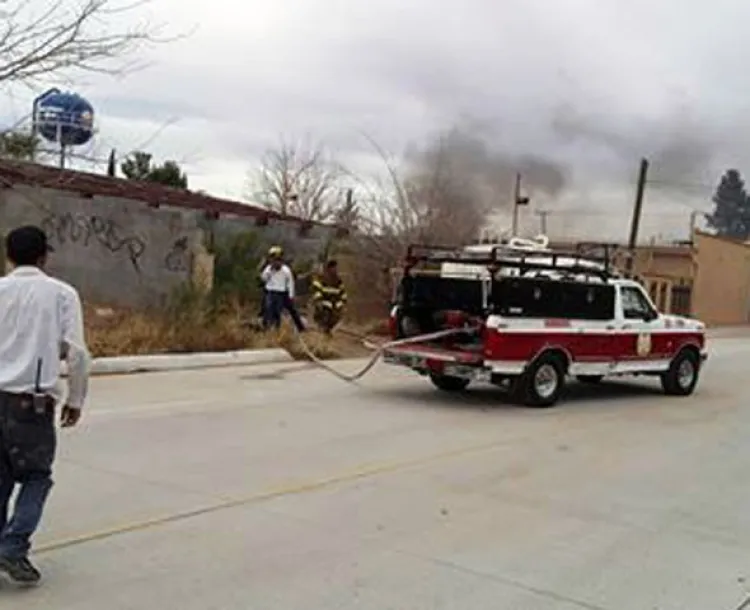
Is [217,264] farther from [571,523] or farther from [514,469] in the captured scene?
[571,523]

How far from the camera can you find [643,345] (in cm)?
1580

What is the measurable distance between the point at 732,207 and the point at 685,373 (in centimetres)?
11280

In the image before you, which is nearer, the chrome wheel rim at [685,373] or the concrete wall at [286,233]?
the chrome wheel rim at [685,373]

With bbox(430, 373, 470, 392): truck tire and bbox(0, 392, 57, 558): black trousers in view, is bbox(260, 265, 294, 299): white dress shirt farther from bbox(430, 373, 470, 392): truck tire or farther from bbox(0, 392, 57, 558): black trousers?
bbox(0, 392, 57, 558): black trousers

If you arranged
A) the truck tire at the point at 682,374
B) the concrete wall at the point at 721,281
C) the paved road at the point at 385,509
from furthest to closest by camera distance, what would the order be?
the concrete wall at the point at 721,281
the truck tire at the point at 682,374
the paved road at the point at 385,509

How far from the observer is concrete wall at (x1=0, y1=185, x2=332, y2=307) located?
2175 centimetres

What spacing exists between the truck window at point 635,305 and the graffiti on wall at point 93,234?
11.3m

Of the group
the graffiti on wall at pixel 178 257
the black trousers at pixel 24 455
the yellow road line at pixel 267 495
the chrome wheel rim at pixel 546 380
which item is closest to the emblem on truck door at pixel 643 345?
the chrome wheel rim at pixel 546 380

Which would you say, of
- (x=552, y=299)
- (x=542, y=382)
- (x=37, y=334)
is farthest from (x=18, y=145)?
(x=37, y=334)

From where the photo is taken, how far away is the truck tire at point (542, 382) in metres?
13.9

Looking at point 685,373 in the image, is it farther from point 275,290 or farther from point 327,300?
point 327,300

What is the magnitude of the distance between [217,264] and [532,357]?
34.4 feet

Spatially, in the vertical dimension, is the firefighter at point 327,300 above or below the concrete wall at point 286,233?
below

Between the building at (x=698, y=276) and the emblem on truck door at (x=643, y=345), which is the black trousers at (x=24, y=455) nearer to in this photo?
the emblem on truck door at (x=643, y=345)
